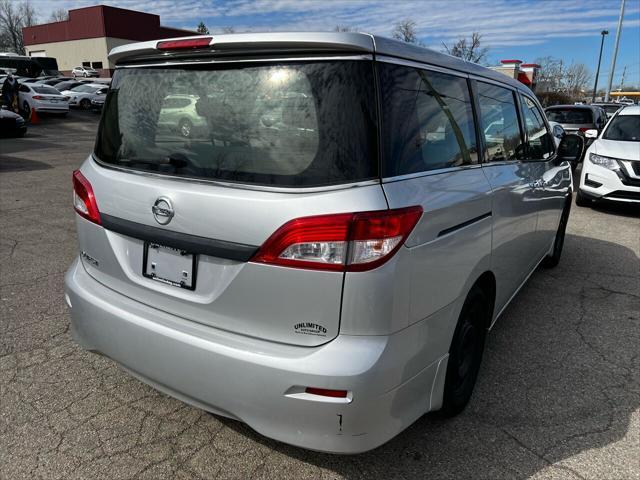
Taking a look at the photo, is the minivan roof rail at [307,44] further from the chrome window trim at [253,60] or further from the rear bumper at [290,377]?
the rear bumper at [290,377]

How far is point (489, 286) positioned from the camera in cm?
290

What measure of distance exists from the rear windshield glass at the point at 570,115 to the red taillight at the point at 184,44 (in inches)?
554

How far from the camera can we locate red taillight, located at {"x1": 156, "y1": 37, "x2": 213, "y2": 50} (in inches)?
80.7

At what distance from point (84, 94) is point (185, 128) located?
101 feet

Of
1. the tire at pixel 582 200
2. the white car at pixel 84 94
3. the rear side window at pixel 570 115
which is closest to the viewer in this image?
the tire at pixel 582 200

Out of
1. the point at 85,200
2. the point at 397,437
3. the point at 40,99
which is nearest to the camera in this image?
the point at 85,200

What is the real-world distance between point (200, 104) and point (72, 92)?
31001 mm

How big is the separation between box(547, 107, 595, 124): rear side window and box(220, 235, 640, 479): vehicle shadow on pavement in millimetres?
11217

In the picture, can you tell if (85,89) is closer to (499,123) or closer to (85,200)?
(85,200)

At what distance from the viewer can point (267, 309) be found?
1.90 metres

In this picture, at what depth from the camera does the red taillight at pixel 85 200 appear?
7.75 ft

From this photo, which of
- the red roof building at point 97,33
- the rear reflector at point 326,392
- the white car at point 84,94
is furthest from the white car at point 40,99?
the red roof building at point 97,33

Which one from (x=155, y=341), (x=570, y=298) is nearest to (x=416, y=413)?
(x=155, y=341)

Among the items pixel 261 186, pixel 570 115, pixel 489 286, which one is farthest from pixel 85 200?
pixel 570 115
